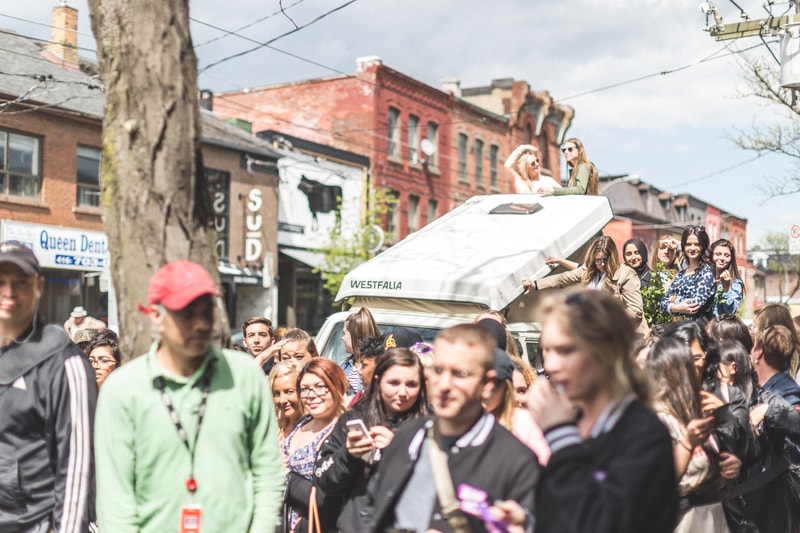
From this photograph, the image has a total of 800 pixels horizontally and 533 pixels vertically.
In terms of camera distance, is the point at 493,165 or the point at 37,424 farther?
the point at 493,165

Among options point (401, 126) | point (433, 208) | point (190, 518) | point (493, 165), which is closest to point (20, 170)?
point (401, 126)

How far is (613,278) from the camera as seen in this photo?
8.72 m

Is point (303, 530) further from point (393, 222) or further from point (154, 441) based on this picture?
point (393, 222)

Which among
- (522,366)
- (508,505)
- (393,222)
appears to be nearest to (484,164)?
(393,222)

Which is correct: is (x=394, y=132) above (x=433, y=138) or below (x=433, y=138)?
below

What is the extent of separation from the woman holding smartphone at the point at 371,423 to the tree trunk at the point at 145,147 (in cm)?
125

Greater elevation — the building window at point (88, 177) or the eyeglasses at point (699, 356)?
the building window at point (88, 177)

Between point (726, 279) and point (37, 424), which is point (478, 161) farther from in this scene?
point (37, 424)

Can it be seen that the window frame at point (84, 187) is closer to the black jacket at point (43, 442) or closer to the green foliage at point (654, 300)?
the green foliage at point (654, 300)

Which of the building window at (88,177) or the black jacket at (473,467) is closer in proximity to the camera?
the black jacket at (473,467)

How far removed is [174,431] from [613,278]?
6.10 m

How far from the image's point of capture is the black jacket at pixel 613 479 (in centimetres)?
275

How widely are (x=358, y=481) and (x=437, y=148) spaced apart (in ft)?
128

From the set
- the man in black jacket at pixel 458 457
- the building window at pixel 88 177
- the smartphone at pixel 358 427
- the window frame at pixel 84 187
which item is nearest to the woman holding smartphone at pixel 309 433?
the smartphone at pixel 358 427
